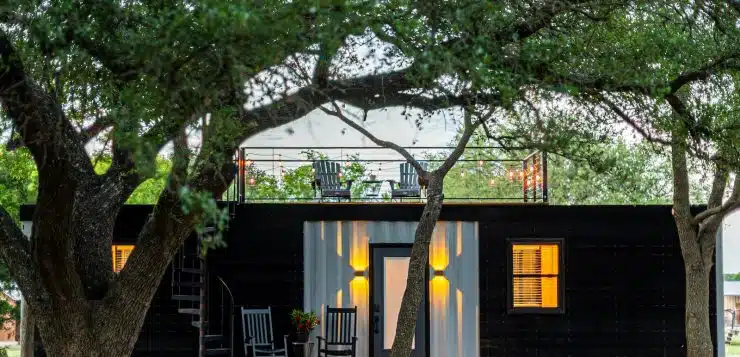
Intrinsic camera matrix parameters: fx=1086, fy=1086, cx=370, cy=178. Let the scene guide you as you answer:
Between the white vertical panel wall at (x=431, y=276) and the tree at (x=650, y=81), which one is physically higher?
the tree at (x=650, y=81)

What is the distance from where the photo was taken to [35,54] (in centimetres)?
797

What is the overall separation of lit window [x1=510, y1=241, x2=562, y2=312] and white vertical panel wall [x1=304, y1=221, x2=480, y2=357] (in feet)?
1.66

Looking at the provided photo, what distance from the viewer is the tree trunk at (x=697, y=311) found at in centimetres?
1297

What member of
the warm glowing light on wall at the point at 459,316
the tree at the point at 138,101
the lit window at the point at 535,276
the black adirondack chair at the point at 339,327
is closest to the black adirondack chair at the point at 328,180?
the black adirondack chair at the point at 339,327

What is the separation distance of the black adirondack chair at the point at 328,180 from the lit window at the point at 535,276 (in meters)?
2.44

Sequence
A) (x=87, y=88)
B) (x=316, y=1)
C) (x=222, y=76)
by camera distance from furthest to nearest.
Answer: (x=87, y=88) → (x=222, y=76) → (x=316, y=1)

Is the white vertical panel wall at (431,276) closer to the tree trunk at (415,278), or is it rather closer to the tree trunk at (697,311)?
the tree trunk at (415,278)

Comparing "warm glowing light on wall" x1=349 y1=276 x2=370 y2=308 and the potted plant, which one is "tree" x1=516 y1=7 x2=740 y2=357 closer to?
"warm glowing light on wall" x1=349 y1=276 x2=370 y2=308

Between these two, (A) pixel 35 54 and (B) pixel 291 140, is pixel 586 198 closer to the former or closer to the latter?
(B) pixel 291 140

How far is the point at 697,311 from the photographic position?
42.6ft

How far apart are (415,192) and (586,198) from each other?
15.4 m

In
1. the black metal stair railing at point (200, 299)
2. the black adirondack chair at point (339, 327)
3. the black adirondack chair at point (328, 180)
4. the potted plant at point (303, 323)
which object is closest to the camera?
the black metal stair railing at point (200, 299)

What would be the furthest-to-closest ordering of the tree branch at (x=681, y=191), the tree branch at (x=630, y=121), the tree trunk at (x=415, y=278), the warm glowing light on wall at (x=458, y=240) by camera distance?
the warm glowing light on wall at (x=458, y=240), the tree branch at (x=681, y=191), the tree trunk at (x=415, y=278), the tree branch at (x=630, y=121)

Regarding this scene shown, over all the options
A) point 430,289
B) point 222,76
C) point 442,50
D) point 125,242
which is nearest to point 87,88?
point 222,76
